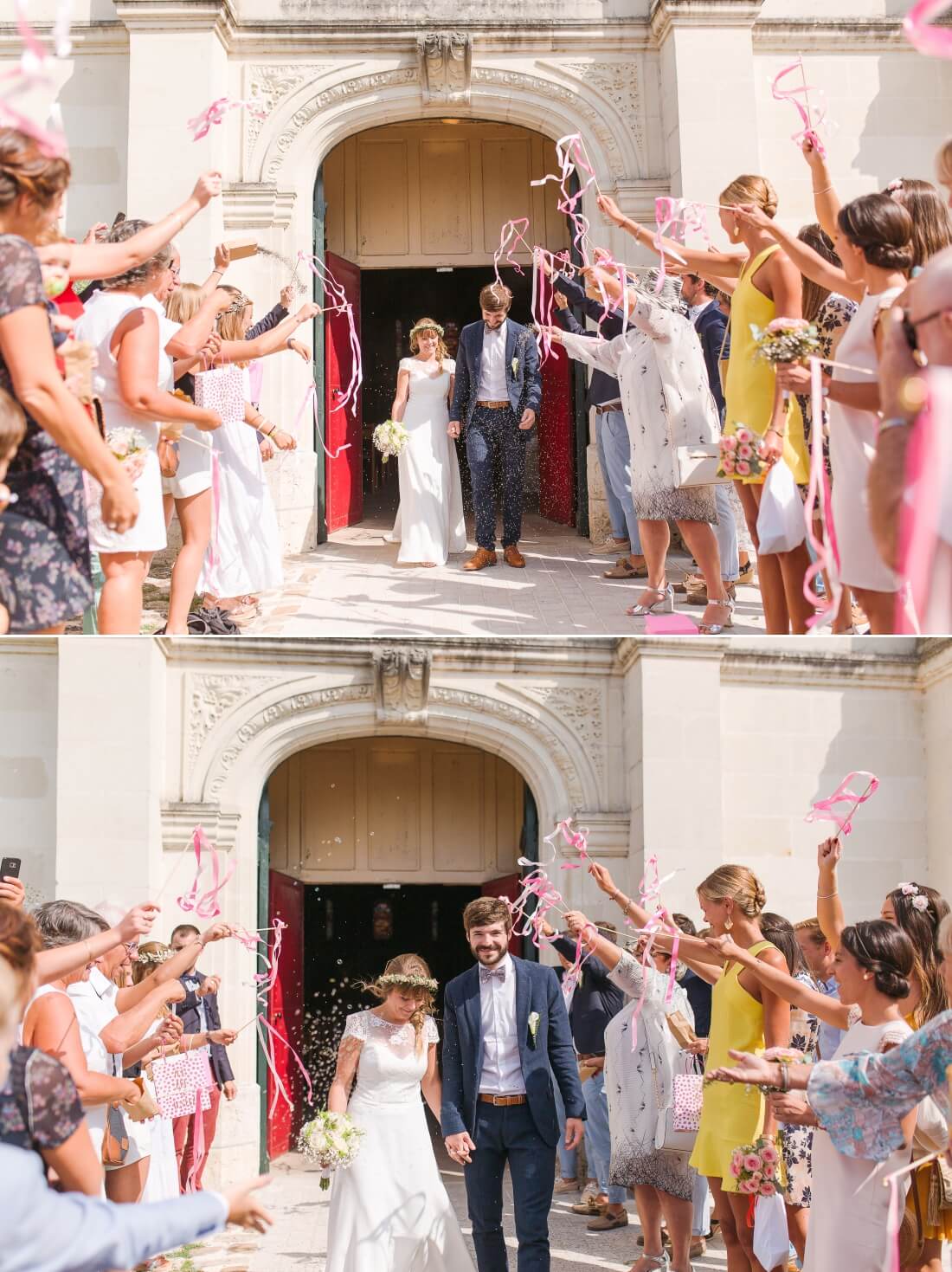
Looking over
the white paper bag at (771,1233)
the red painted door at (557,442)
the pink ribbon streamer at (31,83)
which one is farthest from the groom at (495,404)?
the pink ribbon streamer at (31,83)

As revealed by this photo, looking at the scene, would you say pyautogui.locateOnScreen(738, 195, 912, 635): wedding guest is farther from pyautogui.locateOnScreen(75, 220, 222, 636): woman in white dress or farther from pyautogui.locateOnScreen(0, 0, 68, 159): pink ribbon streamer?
pyautogui.locateOnScreen(0, 0, 68, 159): pink ribbon streamer

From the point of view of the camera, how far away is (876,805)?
34.9 ft

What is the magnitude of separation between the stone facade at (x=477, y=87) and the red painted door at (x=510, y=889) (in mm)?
3194

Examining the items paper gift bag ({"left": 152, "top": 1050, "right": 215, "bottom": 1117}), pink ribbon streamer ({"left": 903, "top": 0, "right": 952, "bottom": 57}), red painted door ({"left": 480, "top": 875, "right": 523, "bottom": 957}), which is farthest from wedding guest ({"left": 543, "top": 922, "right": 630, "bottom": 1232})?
pink ribbon streamer ({"left": 903, "top": 0, "right": 952, "bottom": 57})

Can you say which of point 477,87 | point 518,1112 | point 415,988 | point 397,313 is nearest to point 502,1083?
point 518,1112

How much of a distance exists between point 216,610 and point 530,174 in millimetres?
6402

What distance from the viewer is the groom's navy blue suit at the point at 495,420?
8992 millimetres

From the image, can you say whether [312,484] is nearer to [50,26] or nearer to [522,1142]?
[50,26]

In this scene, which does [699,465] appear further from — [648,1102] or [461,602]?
[648,1102]

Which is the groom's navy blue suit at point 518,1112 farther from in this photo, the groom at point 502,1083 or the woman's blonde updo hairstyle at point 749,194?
the woman's blonde updo hairstyle at point 749,194

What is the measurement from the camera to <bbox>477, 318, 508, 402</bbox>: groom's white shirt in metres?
9.05

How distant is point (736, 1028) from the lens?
5082 millimetres

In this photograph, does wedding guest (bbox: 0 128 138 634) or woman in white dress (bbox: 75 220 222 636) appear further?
woman in white dress (bbox: 75 220 222 636)

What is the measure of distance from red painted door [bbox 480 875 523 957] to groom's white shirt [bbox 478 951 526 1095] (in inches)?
241
